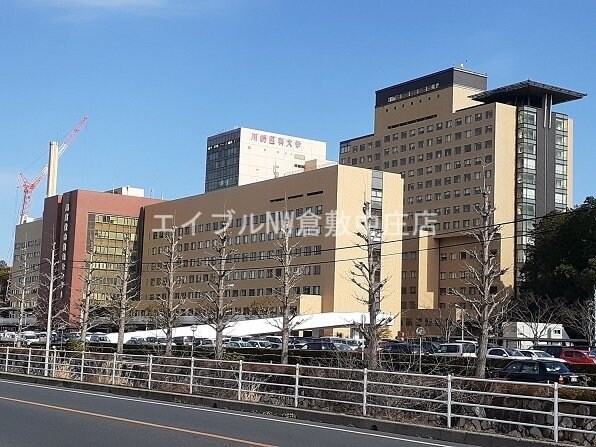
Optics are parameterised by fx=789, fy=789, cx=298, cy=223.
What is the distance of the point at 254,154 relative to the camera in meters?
178

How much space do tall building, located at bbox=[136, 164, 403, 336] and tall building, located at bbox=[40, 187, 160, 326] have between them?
13485 millimetres

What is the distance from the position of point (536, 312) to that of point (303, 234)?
1057 inches

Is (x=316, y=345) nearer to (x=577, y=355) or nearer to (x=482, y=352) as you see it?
(x=577, y=355)

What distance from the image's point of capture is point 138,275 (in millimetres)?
116875

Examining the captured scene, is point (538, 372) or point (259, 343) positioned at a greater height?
point (538, 372)

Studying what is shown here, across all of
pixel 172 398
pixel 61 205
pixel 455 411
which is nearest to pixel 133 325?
pixel 61 205

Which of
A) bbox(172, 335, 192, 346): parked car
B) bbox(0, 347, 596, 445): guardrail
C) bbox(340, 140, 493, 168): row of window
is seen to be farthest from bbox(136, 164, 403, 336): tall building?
bbox(0, 347, 596, 445): guardrail

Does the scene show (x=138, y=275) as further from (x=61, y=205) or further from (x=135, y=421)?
(x=135, y=421)

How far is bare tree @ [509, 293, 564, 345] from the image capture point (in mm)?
70375

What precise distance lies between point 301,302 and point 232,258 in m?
15.7

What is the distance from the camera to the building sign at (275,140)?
179000 mm

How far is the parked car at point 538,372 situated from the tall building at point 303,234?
2033 inches

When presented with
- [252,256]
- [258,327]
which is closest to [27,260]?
[252,256]

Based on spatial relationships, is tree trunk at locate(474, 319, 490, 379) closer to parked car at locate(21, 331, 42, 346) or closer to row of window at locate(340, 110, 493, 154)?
parked car at locate(21, 331, 42, 346)
